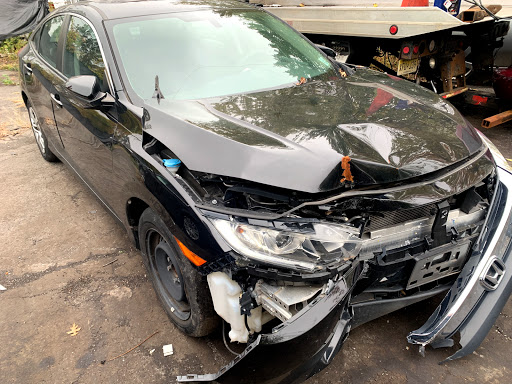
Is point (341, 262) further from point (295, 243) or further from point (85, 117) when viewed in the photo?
point (85, 117)

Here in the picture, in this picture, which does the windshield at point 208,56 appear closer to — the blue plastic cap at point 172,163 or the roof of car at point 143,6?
the roof of car at point 143,6

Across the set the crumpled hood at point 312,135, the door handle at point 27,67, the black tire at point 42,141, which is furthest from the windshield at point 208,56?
the black tire at point 42,141

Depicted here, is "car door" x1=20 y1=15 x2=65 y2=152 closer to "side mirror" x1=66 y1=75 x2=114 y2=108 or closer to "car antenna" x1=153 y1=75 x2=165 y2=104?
"side mirror" x1=66 y1=75 x2=114 y2=108

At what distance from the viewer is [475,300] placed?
2123mm

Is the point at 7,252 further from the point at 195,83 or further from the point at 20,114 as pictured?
the point at 20,114

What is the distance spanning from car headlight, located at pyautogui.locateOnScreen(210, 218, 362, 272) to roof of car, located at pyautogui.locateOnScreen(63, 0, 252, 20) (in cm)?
199

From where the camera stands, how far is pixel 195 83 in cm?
268

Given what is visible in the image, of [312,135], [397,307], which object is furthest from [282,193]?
[397,307]

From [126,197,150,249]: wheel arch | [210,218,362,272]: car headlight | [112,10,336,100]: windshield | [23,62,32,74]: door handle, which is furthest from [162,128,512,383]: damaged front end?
[23,62,32,74]: door handle

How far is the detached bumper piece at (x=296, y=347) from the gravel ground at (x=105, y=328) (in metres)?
0.52

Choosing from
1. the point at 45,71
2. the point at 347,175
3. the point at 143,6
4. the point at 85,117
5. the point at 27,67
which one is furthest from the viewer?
the point at 27,67

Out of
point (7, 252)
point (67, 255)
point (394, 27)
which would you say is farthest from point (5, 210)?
point (394, 27)

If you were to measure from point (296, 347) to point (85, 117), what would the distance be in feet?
7.36

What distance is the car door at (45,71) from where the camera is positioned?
142 inches
